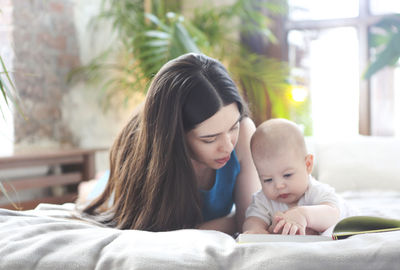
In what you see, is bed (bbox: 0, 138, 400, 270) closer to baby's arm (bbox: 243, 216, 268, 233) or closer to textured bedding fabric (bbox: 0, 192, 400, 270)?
textured bedding fabric (bbox: 0, 192, 400, 270)

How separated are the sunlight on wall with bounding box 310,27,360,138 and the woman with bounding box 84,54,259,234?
2725mm

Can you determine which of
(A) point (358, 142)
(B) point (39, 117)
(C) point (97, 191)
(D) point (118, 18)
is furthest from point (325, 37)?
(C) point (97, 191)

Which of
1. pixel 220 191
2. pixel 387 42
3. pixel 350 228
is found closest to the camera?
pixel 387 42

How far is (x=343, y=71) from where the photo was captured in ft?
13.1

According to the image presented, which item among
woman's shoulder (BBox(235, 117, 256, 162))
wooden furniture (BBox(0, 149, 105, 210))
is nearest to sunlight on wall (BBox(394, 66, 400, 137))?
wooden furniture (BBox(0, 149, 105, 210))

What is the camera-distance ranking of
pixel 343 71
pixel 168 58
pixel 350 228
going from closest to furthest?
pixel 350 228
pixel 168 58
pixel 343 71

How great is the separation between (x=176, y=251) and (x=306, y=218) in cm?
44

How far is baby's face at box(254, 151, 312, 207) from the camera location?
1.25 meters

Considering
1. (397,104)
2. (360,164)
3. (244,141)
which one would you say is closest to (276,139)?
(244,141)

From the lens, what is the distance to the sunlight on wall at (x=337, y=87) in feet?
13.0

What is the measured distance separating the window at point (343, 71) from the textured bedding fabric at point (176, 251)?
3.12 m

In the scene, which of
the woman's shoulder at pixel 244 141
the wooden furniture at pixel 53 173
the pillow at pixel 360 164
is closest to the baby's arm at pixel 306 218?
the woman's shoulder at pixel 244 141

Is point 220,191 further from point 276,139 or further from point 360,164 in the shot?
point 360,164

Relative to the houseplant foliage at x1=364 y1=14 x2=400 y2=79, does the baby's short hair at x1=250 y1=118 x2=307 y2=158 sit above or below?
below
